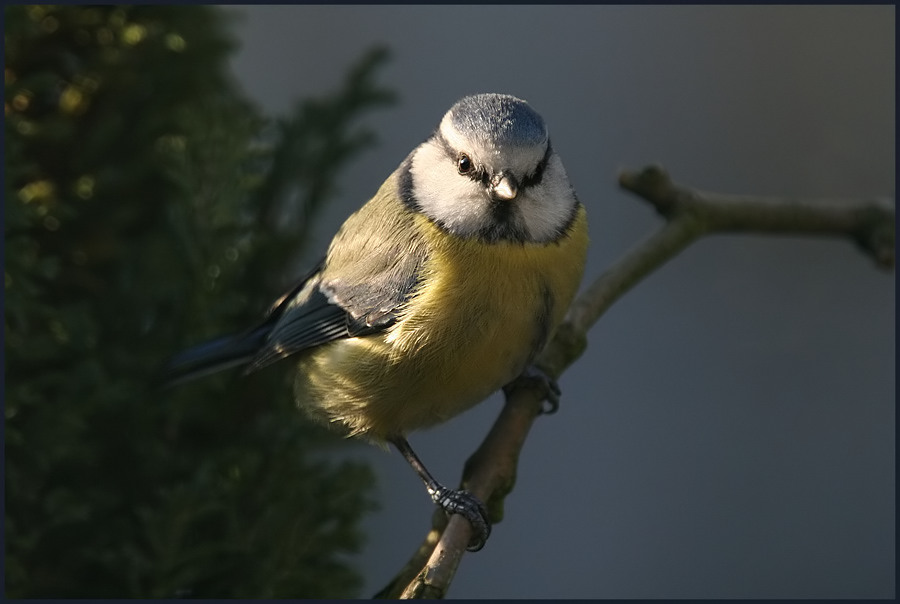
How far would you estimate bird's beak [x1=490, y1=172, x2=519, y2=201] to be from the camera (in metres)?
1.15

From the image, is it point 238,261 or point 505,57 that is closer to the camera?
point 238,261

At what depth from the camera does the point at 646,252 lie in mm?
1390

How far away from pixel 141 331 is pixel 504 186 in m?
0.53

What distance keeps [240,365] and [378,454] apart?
3.15 ft

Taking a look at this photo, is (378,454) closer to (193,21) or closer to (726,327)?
(726,327)

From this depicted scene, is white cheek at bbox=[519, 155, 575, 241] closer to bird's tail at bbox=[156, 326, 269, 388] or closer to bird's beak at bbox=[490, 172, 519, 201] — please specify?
bird's beak at bbox=[490, 172, 519, 201]

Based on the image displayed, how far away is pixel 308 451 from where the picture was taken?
1412 mm

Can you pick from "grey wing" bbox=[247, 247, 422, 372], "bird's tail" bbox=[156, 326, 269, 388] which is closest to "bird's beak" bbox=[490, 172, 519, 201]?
"grey wing" bbox=[247, 247, 422, 372]

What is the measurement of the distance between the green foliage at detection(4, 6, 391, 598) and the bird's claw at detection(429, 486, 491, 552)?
0.15 metres

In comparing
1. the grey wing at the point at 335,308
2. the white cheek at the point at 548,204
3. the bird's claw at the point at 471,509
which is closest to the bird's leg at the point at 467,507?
the bird's claw at the point at 471,509

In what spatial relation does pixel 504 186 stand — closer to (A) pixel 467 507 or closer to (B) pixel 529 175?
(B) pixel 529 175

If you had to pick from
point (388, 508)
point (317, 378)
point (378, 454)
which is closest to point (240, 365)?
point (317, 378)

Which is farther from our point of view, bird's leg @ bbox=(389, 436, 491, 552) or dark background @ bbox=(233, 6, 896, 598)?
dark background @ bbox=(233, 6, 896, 598)

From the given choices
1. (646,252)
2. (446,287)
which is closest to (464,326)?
(446,287)
